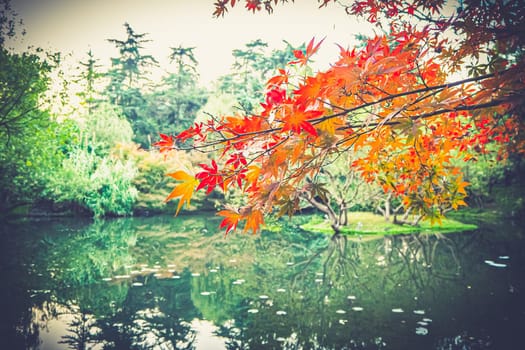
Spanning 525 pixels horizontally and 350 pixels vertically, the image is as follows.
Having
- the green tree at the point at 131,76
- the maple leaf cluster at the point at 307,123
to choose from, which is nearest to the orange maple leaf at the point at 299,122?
the maple leaf cluster at the point at 307,123

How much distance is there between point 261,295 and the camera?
4.46 m

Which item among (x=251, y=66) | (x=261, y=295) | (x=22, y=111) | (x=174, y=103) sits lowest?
(x=261, y=295)

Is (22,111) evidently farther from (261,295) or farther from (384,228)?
(384,228)

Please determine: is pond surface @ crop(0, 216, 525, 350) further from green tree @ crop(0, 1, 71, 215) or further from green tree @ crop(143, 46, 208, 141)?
green tree @ crop(143, 46, 208, 141)

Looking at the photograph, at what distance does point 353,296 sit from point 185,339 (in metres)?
2.31

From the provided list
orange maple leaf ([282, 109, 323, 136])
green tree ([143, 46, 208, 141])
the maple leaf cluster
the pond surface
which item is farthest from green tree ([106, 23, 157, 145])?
orange maple leaf ([282, 109, 323, 136])

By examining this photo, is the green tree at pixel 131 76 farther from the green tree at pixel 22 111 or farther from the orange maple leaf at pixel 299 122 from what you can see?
the orange maple leaf at pixel 299 122

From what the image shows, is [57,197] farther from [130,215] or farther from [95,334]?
[95,334]

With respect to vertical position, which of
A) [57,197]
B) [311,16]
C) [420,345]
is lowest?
[420,345]

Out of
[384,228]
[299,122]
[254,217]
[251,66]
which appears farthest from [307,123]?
[251,66]

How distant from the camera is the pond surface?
3.16 meters

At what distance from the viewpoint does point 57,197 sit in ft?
44.0

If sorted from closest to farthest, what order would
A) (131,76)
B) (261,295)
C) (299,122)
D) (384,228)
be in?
(299,122)
(261,295)
(384,228)
(131,76)

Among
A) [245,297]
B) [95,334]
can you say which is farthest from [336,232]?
[95,334]
